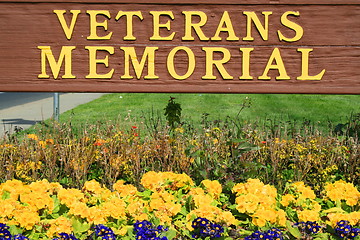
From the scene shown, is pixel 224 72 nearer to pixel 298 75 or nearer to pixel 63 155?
pixel 298 75

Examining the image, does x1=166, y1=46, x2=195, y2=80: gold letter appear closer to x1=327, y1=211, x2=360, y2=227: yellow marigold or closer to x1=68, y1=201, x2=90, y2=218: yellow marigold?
x1=68, y1=201, x2=90, y2=218: yellow marigold

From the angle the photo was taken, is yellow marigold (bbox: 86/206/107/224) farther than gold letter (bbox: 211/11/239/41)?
No

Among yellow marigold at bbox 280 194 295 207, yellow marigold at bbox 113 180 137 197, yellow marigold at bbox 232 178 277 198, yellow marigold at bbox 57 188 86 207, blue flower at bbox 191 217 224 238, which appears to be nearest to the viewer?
blue flower at bbox 191 217 224 238

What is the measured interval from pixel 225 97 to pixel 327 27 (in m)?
10.7

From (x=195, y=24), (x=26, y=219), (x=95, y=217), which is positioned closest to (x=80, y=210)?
(x=95, y=217)

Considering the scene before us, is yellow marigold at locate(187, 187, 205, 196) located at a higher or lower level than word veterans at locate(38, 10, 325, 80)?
lower

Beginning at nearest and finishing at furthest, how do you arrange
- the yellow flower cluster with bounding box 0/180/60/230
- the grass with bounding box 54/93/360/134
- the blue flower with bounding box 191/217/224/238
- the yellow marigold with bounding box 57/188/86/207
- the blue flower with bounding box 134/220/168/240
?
1. the blue flower with bounding box 134/220/168/240
2. the blue flower with bounding box 191/217/224/238
3. the yellow flower cluster with bounding box 0/180/60/230
4. the yellow marigold with bounding box 57/188/86/207
5. the grass with bounding box 54/93/360/134

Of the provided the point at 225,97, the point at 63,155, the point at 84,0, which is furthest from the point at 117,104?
the point at 84,0

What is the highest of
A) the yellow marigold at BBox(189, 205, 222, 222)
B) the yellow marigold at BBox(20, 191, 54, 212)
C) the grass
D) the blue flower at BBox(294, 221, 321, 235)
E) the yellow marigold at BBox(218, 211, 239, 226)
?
the grass

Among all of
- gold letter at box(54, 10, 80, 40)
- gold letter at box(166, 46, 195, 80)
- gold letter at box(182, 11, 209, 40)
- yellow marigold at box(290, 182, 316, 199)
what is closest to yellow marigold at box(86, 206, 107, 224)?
gold letter at box(166, 46, 195, 80)

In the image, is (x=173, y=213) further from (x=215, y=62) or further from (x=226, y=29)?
(x=226, y=29)

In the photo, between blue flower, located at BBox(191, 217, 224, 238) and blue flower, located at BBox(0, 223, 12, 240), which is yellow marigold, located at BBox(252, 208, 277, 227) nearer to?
blue flower, located at BBox(191, 217, 224, 238)

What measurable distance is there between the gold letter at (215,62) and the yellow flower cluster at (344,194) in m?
1.04

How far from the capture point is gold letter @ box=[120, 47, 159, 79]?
3.43m
